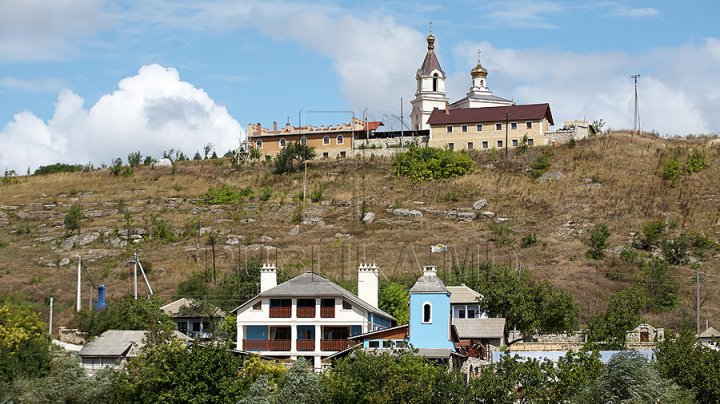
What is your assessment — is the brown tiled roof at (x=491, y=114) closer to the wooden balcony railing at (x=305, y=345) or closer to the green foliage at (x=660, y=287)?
the green foliage at (x=660, y=287)

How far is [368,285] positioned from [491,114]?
56.9 metres

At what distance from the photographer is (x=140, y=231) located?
363 ft

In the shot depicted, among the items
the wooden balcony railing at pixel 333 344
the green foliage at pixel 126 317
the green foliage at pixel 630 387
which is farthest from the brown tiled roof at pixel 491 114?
the green foliage at pixel 630 387

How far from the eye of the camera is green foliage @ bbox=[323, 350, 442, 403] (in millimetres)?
52906

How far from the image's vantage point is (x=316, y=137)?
129500 millimetres

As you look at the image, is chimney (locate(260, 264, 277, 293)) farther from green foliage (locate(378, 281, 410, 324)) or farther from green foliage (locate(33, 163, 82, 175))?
green foliage (locate(33, 163, 82, 175))

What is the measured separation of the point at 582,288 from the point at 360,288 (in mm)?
21884

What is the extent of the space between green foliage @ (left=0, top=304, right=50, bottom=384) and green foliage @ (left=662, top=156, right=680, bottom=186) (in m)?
61.4

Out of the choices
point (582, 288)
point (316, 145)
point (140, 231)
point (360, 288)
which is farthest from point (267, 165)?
point (360, 288)

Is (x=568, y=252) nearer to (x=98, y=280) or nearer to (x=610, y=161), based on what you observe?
(x=610, y=161)

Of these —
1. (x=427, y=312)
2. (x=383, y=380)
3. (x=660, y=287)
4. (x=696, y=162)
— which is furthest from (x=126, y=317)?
(x=696, y=162)

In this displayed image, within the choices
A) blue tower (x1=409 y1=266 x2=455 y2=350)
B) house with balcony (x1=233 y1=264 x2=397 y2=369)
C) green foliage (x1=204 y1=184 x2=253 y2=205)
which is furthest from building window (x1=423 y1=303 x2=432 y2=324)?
green foliage (x1=204 y1=184 x2=253 y2=205)

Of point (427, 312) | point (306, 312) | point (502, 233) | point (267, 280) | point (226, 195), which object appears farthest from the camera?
point (226, 195)

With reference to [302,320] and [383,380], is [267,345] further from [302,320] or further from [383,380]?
[383,380]
